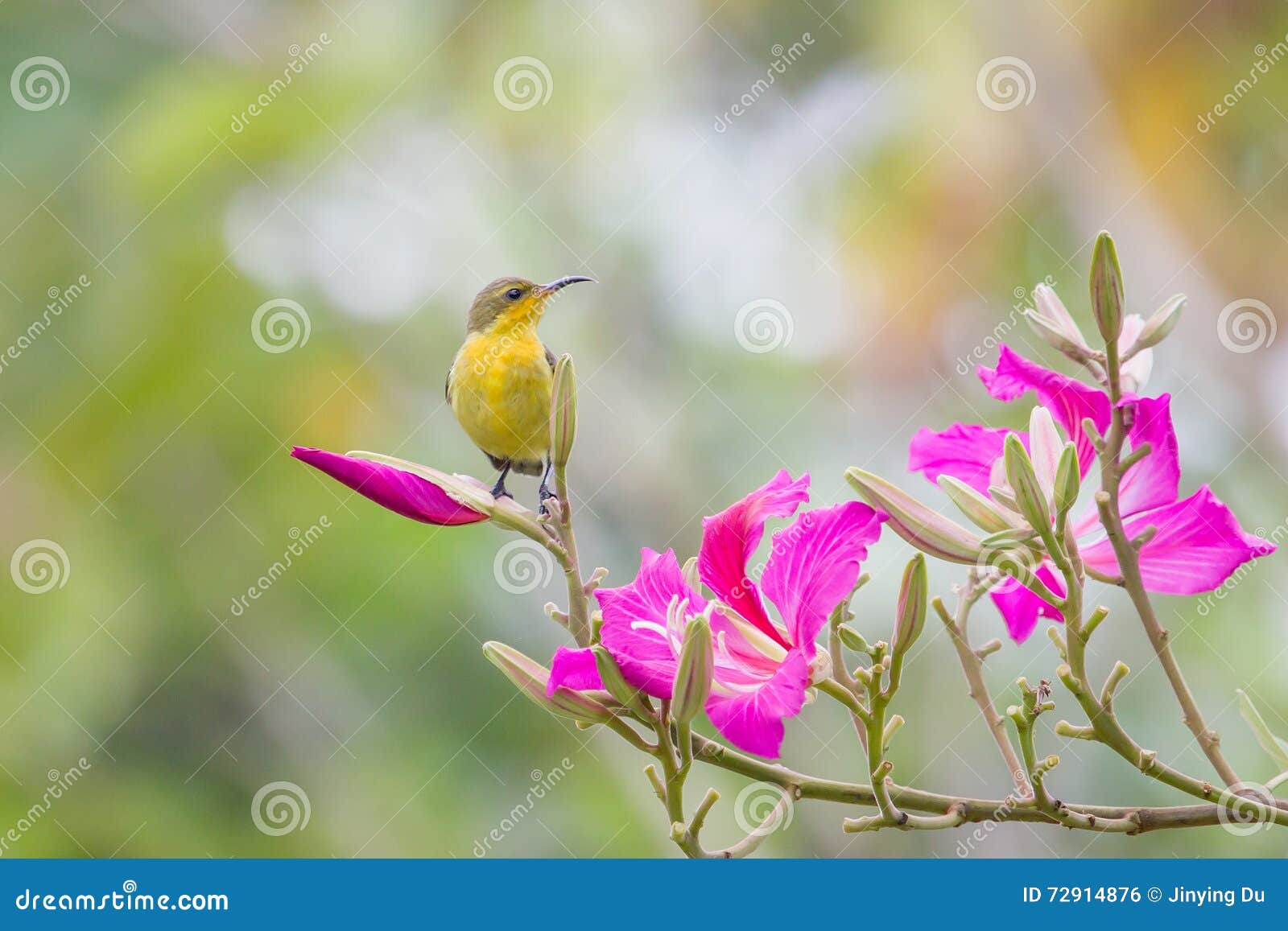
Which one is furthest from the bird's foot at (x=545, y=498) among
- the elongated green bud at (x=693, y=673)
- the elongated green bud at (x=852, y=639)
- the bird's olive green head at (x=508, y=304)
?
the bird's olive green head at (x=508, y=304)

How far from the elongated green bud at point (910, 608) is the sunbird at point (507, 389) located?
2479 millimetres

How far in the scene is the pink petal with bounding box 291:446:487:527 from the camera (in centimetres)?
163

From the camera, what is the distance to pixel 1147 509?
1.66 m

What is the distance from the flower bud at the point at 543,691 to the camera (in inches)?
62.8

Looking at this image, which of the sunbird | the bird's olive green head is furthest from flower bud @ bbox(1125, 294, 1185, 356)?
the bird's olive green head

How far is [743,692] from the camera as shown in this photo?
1.62 m

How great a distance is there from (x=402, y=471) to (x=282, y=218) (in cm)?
711

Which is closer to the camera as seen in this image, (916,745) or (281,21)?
(916,745)

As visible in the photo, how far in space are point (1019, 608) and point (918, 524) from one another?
35 centimetres

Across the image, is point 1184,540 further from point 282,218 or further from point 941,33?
point 941,33

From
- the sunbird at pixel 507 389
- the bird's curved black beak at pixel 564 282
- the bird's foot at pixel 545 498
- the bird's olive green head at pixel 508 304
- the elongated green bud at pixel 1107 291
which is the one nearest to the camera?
the elongated green bud at pixel 1107 291

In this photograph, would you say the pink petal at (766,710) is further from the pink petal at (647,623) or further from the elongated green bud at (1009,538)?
the elongated green bud at (1009,538)

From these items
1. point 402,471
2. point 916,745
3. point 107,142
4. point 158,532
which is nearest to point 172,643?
point 158,532

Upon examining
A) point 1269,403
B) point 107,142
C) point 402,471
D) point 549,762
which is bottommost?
point 549,762
